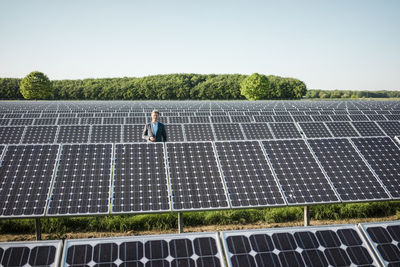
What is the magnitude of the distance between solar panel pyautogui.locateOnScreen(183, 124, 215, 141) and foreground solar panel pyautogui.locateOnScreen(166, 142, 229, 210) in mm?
7359

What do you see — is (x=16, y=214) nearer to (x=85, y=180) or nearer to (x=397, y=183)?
(x=85, y=180)

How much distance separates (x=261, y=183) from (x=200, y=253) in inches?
173

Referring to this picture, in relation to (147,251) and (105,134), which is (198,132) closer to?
(105,134)

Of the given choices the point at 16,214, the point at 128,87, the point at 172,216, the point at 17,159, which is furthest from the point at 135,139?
the point at 128,87

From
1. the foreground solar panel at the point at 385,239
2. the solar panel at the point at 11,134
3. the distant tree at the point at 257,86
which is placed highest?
the distant tree at the point at 257,86

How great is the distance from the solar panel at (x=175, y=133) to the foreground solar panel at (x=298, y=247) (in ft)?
40.6

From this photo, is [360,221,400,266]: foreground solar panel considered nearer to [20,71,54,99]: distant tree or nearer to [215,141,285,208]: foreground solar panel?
[215,141,285,208]: foreground solar panel

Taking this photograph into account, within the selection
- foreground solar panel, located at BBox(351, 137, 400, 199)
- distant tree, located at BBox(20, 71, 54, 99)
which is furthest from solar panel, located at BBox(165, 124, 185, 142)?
distant tree, located at BBox(20, 71, 54, 99)

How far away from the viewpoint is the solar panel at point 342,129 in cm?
1964

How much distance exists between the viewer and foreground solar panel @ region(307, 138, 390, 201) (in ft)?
27.9

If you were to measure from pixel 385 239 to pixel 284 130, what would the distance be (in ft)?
49.8

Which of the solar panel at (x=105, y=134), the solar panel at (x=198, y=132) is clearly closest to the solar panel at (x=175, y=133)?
the solar panel at (x=198, y=132)

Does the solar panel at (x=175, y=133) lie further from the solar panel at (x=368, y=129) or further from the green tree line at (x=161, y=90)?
the green tree line at (x=161, y=90)

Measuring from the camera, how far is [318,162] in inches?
377
